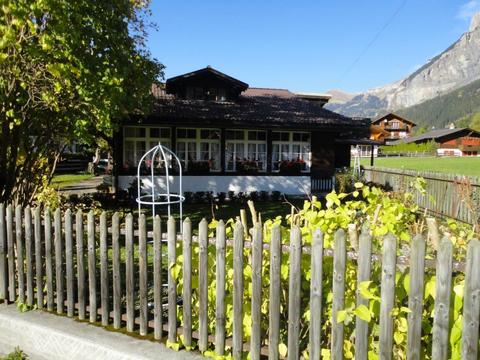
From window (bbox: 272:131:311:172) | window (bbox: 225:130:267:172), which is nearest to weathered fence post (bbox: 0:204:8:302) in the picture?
window (bbox: 225:130:267:172)

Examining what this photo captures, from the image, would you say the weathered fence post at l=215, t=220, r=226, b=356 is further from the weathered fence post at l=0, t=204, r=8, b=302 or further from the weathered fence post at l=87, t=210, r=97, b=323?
the weathered fence post at l=0, t=204, r=8, b=302

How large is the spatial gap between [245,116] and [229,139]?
128 centimetres

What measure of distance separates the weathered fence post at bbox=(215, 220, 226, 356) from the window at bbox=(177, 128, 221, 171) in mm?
14222

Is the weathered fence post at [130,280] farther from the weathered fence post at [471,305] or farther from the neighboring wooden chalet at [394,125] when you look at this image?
the neighboring wooden chalet at [394,125]

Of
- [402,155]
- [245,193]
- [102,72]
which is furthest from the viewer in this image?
[402,155]

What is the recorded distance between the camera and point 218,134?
17844mm

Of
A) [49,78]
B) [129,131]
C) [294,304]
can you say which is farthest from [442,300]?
[129,131]

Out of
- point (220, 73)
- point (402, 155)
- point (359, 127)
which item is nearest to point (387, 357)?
point (359, 127)

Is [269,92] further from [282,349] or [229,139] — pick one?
[282,349]

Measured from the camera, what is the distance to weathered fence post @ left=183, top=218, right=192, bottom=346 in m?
3.25

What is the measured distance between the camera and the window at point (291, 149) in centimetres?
1848

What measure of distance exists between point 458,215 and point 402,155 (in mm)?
81460

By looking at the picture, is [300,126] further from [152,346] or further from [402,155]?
[402,155]

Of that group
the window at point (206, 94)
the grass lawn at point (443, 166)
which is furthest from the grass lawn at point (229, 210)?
the grass lawn at point (443, 166)
